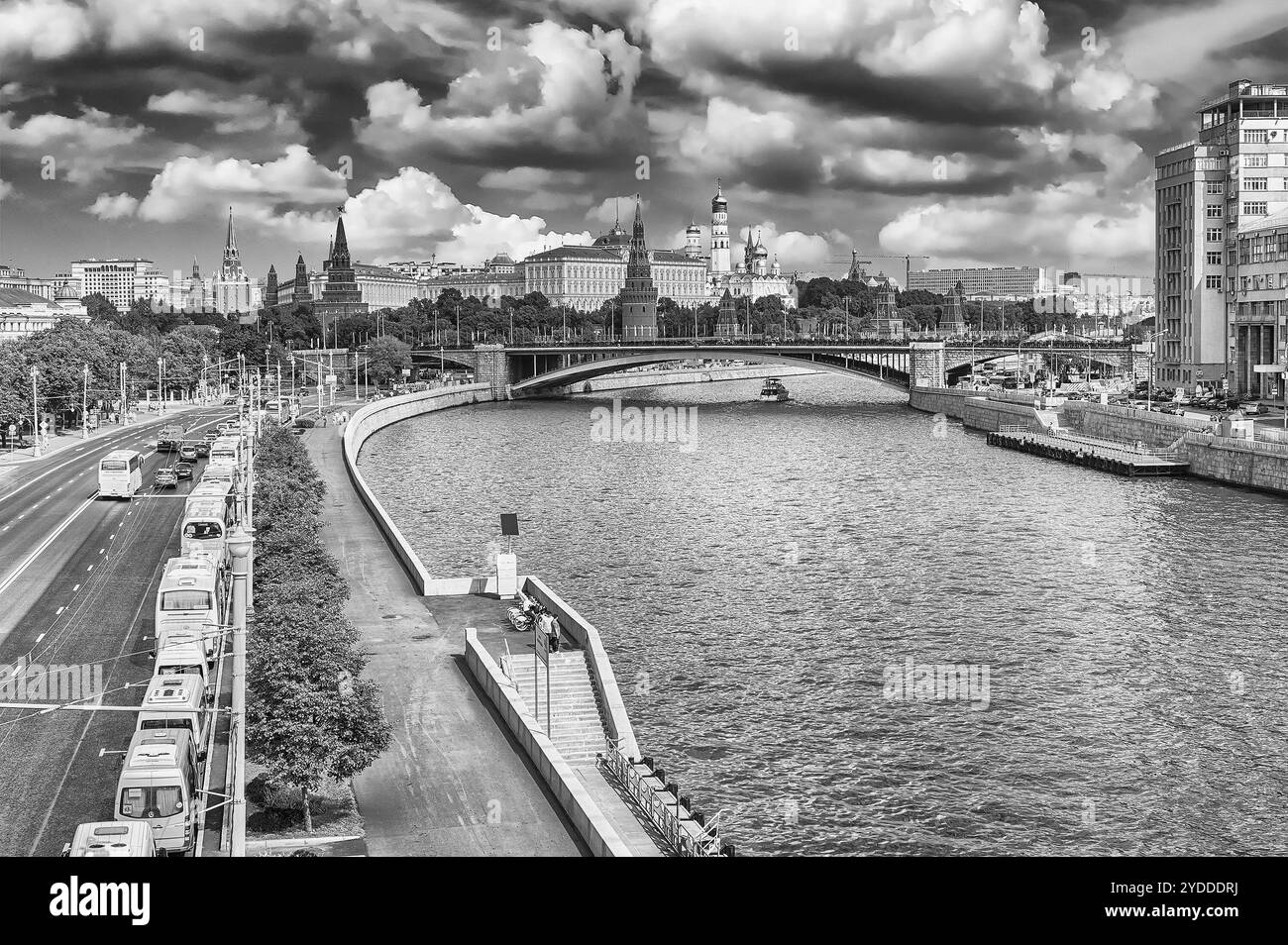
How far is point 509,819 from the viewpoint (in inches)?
626

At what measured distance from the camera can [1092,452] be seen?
6216cm

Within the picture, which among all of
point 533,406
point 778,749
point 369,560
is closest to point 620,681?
point 778,749

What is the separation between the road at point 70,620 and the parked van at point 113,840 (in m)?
2.13

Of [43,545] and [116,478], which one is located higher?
[116,478]

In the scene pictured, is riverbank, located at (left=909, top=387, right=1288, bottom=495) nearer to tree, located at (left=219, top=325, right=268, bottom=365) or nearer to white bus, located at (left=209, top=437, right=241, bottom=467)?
white bus, located at (left=209, top=437, right=241, bottom=467)

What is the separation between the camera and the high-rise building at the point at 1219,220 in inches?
2955

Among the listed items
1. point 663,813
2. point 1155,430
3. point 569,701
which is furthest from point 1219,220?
point 663,813

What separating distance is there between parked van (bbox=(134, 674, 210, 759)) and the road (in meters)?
0.50

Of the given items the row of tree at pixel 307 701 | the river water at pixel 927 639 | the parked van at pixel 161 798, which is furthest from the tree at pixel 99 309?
the parked van at pixel 161 798

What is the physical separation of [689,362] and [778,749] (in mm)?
131972

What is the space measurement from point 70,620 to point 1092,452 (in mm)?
47352

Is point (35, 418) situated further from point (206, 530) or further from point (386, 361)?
point (386, 361)

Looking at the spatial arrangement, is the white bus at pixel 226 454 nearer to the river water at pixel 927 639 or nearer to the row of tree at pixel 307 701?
the river water at pixel 927 639

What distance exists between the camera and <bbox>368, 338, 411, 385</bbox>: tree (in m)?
121
